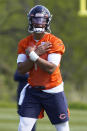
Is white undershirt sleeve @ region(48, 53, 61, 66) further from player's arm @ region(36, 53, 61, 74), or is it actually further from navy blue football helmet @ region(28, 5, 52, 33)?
navy blue football helmet @ region(28, 5, 52, 33)

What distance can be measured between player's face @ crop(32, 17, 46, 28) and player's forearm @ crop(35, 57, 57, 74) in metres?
0.45

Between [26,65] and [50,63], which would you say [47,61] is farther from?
[26,65]

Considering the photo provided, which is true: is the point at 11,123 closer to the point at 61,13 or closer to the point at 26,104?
the point at 26,104

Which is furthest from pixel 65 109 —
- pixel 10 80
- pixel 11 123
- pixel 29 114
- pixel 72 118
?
pixel 10 80

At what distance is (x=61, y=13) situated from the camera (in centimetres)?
3644

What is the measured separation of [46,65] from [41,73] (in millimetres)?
236

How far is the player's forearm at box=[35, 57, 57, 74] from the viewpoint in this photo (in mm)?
6859

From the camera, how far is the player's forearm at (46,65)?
6.86 meters

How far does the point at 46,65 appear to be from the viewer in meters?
6.88

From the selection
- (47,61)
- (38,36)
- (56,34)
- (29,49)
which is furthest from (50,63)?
(56,34)

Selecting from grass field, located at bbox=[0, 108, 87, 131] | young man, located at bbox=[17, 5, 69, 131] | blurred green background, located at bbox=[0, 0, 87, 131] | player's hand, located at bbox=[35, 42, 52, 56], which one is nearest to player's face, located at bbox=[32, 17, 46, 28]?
young man, located at bbox=[17, 5, 69, 131]

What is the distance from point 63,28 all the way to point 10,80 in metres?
4.83

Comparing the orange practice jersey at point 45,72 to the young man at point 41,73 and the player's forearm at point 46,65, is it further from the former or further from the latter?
the player's forearm at point 46,65

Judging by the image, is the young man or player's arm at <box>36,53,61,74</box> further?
the young man
